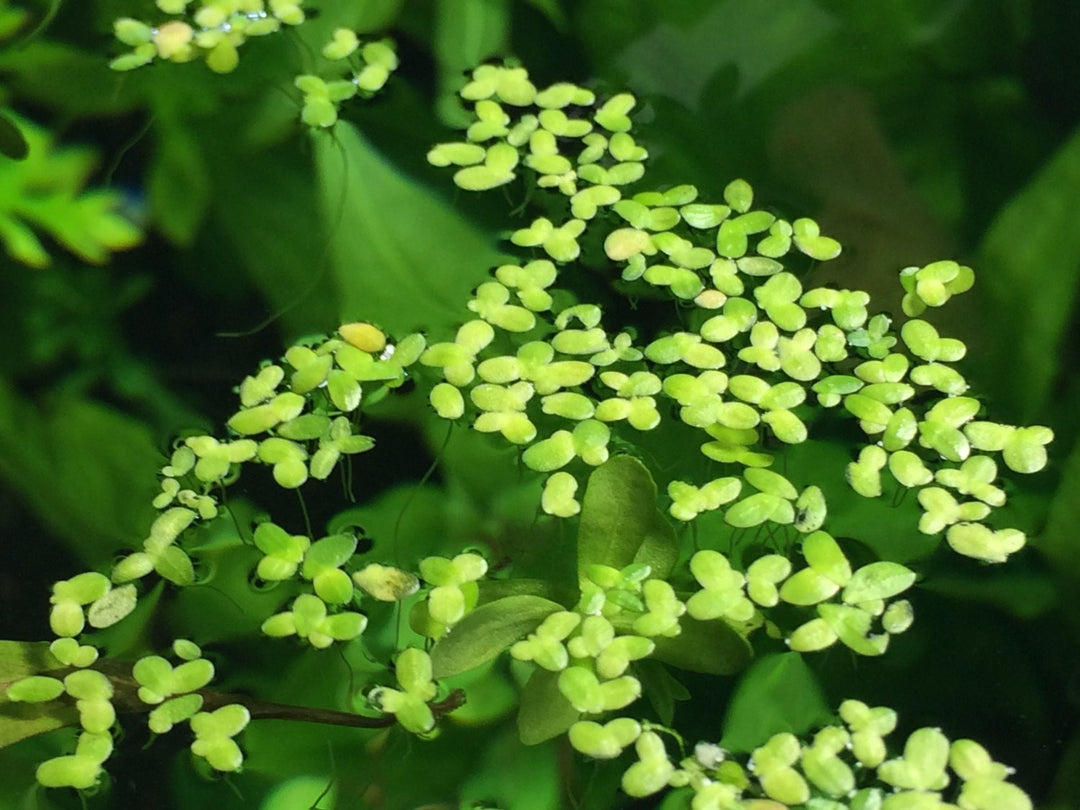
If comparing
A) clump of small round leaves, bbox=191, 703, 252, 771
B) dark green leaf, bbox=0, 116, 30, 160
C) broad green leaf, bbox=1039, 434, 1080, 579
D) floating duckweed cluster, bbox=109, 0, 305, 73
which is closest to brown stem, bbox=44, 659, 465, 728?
clump of small round leaves, bbox=191, 703, 252, 771

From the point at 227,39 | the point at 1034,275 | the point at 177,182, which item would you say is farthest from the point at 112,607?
the point at 1034,275

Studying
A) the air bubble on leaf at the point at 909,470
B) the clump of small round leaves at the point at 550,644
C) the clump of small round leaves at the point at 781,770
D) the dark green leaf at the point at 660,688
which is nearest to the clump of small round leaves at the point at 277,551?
the clump of small round leaves at the point at 550,644

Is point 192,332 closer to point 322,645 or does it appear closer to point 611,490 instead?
point 322,645

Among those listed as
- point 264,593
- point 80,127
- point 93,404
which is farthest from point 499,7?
point 264,593

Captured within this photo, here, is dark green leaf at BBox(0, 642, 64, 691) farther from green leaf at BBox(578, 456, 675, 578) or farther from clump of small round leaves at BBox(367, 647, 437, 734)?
green leaf at BBox(578, 456, 675, 578)

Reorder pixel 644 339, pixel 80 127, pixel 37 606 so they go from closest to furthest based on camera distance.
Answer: pixel 37 606, pixel 644 339, pixel 80 127

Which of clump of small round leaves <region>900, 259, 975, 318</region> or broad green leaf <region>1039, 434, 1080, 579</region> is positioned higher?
clump of small round leaves <region>900, 259, 975, 318</region>

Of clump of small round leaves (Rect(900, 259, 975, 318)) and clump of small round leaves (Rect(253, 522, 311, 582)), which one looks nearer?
clump of small round leaves (Rect(253, 522, 311, 582))
